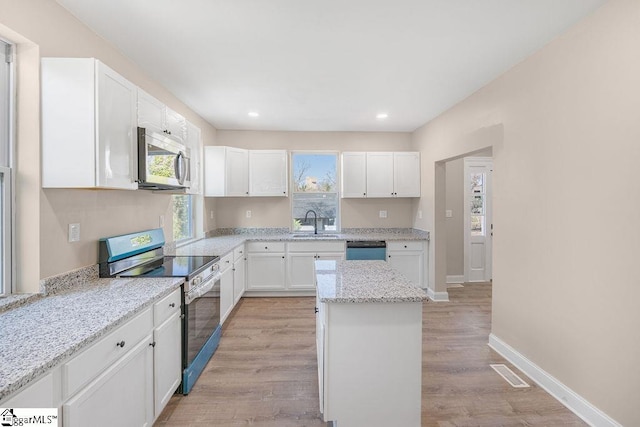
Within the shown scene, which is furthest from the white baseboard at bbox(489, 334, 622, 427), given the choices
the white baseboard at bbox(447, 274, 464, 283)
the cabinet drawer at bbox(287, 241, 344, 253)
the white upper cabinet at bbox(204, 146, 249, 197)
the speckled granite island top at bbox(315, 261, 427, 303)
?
the white upper cabinet at bbox(204, 146, 249, 197)

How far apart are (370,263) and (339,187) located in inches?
101

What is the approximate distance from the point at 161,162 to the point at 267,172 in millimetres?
2337

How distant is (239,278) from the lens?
3934 mm

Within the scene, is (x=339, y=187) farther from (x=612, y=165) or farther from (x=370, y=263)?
(x=612, y=165)

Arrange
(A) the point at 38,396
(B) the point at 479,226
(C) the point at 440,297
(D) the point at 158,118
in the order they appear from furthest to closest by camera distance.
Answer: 1. (B) the point at 479,226
2. (C) the point at 440,297
3. (D) the point at 158,118
4. (A) the point at 38,396

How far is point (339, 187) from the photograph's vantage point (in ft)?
16.2

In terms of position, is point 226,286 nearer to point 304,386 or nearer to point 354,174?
point 304,386

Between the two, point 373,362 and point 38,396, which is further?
point 373,362

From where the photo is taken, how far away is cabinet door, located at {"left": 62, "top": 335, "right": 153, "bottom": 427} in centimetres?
119

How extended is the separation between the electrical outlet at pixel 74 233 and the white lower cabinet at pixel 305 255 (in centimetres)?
265

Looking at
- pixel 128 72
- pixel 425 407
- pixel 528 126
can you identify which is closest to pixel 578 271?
pixel 528 126

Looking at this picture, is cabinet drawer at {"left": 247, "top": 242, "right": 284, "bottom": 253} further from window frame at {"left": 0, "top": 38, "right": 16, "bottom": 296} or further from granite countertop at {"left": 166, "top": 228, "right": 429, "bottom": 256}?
window frame at {"left": 0, "top": 38, "right": 16, "bottom": 296}

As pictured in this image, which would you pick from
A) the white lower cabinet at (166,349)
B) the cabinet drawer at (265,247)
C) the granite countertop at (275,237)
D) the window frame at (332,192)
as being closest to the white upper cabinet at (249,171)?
the window frame at (332,192)

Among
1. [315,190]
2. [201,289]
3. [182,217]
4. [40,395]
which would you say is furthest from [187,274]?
[315,190]
